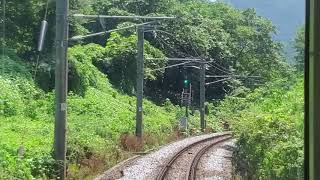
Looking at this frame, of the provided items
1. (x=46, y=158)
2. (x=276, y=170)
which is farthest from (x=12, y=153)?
(x=276, y=170)

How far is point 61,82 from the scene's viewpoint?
9047 mm

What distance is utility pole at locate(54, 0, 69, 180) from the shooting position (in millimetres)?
8750

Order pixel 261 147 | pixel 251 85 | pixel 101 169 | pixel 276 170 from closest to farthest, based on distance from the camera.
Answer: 1. pixel 276 170
2. pixel 261 147
3. pixel 101 169
4. pixel 251 85

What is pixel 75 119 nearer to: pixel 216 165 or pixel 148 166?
pixel 148 166

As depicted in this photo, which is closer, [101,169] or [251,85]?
[101,169]

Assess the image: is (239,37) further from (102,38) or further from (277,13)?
(277,13)

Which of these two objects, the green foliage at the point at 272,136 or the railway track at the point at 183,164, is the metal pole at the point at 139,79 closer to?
the railway track at the point at 183,164

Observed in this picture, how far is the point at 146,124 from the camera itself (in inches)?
846

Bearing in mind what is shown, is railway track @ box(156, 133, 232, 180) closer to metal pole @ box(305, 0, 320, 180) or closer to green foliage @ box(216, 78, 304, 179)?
green foliage @ box(216, 78, 304, 179)

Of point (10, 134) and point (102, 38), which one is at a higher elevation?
point (102, 38)

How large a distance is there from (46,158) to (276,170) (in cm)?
520

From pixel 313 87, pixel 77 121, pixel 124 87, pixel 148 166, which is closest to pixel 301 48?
pixel 313 87

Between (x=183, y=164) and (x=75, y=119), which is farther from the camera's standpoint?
(x=75, y=119)

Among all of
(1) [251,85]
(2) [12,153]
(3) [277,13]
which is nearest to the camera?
(3) [277,13]
